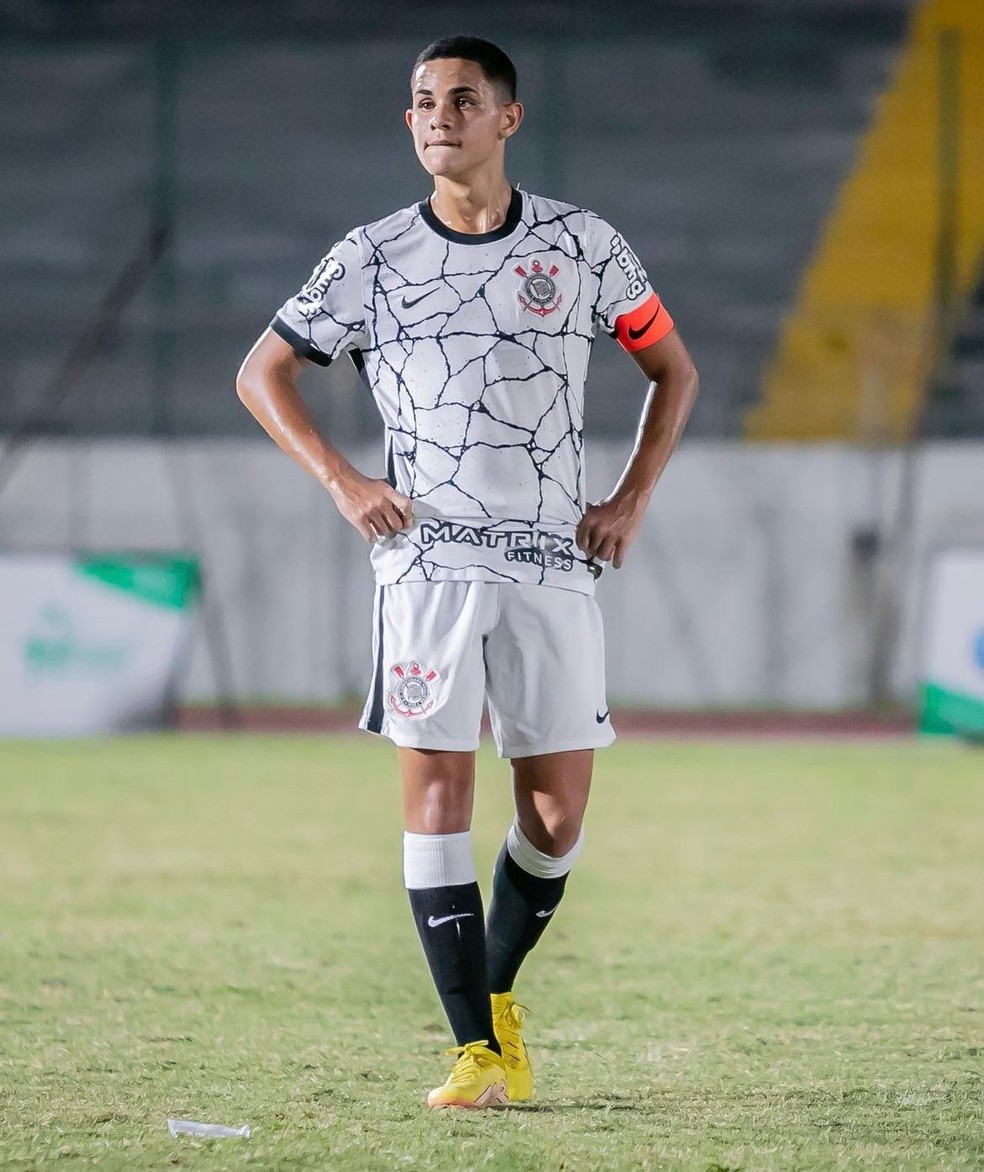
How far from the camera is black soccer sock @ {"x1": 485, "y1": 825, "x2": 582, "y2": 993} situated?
142 inches

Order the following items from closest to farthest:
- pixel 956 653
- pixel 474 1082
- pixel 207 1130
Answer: pixel 207 1130
pixel 474 1082
pixel 956 653

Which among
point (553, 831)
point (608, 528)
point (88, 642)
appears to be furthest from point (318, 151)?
point (553, 831)

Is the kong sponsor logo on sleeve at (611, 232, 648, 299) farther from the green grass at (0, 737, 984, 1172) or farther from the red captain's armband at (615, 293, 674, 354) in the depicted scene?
the green grass at (0, 737, 984, 1172)

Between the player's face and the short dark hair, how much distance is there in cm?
1

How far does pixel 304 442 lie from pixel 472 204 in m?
0.53

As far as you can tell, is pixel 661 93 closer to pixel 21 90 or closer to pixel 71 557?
pixel 21 90

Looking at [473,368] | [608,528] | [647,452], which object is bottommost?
[608,528]

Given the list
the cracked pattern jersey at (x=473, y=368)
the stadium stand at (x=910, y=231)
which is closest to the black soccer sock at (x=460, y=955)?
the cracked pattern jersey at (x=473, y=368)

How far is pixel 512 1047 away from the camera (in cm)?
344

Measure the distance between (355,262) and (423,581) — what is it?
599 mm

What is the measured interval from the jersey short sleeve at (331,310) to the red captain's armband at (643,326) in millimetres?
486

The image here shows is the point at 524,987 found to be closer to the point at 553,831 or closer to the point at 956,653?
the point at 553,831

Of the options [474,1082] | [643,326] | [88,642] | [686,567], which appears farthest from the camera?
[686,567]

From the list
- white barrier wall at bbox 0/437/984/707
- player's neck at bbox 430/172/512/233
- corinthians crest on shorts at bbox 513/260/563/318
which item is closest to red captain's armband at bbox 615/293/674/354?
corinthians crest on shorts at bbox 513/260/563/318
